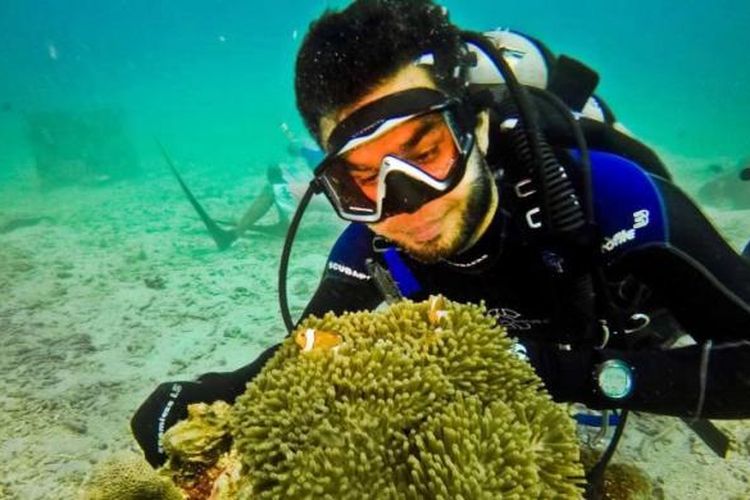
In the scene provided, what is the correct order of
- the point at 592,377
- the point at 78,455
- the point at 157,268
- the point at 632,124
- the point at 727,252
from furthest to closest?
1. the point at 632,124
2. the point at 157,268
3. the point at 78,455
4. the point at 727,252
5. the point at 592,377

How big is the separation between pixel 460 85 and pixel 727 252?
1435mm

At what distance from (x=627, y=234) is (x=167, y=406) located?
7.44ft

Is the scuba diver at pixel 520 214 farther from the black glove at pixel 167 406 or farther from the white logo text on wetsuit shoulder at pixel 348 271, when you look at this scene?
the white logo text on wetsuit shoulder at pixel 348 271

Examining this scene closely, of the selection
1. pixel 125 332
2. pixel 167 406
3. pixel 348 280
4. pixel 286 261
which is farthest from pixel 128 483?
pixel 125 332

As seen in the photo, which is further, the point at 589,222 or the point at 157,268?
the point at 157,268

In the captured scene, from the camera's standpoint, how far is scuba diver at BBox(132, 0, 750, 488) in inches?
82.6

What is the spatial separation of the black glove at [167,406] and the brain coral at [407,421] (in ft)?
2.83

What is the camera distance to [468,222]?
2.60 meters

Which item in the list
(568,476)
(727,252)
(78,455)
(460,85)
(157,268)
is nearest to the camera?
(568,476)

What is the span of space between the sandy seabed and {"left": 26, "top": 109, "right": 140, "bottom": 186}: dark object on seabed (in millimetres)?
9868

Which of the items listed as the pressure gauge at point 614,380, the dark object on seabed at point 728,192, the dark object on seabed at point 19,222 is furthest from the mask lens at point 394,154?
the dark object on seabed at point 728,192

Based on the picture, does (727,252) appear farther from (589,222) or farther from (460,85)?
(460,85)

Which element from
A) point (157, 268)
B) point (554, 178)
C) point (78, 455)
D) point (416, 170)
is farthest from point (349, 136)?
point (157, 268)

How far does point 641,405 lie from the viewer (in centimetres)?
209
